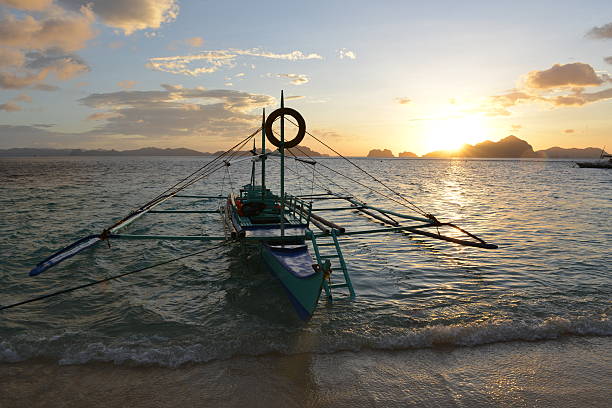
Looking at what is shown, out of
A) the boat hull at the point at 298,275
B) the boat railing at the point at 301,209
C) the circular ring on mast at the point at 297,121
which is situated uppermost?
the circular ring on mast at the point at 297,121

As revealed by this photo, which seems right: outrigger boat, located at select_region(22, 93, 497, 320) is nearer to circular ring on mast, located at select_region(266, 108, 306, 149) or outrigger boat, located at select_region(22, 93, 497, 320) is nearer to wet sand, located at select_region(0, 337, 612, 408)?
circular ring on mast, located at select_region(266, 108, 306, 149)

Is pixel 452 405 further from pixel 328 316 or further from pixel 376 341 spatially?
pixel 328 316

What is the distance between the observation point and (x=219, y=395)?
6.70m

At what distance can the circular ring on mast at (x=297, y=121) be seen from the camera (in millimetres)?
13039

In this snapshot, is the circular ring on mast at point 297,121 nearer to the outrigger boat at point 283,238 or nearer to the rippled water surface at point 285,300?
the outrigger boat at point 283,238

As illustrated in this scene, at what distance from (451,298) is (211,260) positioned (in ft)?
36.9

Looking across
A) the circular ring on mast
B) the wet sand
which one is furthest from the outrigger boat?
the wet sand

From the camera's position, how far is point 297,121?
13781mm

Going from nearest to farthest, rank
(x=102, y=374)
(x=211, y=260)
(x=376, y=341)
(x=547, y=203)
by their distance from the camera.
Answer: (x=102, y=374) < (x=376, y=341) < (x=211, y=260) < (x=547, y=203)

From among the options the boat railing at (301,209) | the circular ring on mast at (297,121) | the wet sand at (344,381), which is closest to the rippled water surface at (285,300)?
the wet sand at (344,381)

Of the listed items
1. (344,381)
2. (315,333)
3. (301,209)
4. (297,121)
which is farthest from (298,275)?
(297,121)

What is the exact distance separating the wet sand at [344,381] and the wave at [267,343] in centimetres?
25

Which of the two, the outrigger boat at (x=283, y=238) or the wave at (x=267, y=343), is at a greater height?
the outrigger boat at (x=283, y=238)

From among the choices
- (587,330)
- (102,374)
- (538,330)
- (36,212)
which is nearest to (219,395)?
(102,374)
